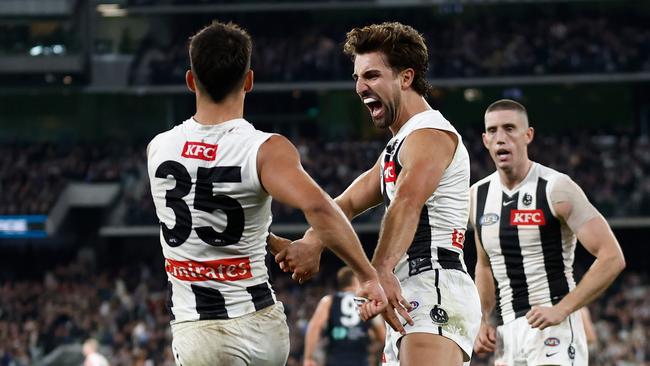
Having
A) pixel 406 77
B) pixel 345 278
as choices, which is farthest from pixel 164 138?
pixel 345 278

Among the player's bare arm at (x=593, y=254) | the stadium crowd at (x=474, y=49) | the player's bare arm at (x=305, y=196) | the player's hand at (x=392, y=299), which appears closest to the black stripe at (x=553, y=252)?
the player's bare arm at (x=593, y=254)

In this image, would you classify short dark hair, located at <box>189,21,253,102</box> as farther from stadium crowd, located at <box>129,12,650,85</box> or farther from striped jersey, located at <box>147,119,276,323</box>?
stadium crowd, located at <box>129,12,650,85</box>

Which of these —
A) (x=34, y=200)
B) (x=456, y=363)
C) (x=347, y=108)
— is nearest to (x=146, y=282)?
(x=34, y=200)

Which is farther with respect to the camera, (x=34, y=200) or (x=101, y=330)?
(x=34, y=200)

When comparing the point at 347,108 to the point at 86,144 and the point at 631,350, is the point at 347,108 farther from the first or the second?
the point at 631,350

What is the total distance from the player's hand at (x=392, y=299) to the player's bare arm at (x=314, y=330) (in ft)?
21.7

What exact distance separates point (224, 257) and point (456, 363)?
1.42 metres

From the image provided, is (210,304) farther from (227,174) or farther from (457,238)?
(457,238)

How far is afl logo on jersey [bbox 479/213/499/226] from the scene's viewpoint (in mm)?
7602

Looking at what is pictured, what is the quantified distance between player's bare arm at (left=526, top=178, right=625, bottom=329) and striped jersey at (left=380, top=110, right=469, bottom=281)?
4.31 feet

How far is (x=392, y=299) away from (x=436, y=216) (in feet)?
2.22

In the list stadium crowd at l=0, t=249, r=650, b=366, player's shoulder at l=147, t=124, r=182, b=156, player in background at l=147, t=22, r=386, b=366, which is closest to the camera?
player in background at l=147, t=22, r=386, b=366

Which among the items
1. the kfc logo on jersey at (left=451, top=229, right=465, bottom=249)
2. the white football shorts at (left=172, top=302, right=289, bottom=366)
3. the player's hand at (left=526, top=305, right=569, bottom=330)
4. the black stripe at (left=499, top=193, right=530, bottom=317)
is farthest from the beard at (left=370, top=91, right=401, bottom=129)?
the black stripe at (left=499, top=193, right=530, bottom=317)

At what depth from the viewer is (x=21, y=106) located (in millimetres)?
39125
